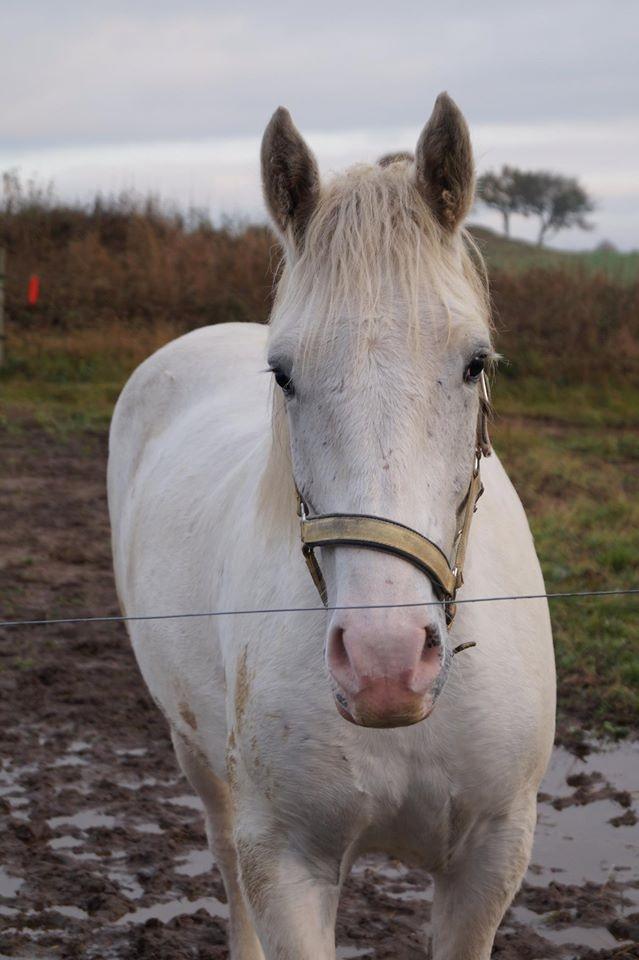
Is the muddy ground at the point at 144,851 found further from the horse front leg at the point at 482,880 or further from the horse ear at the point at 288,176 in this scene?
the horse ear at the point at 288,176

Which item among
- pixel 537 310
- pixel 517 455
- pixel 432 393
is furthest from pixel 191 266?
pixel 432 393

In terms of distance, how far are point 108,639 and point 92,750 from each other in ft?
4.13

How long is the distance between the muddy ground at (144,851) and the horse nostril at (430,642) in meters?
1.67

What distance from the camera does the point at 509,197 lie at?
121 feet

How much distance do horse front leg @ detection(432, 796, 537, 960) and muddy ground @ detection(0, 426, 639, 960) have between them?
0.76m

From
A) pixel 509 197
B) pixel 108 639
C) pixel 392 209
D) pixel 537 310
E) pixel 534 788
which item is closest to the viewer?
pixel 392 209

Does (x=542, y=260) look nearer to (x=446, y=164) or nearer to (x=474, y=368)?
(x=446, y=164)

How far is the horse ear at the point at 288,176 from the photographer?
2.17 meters

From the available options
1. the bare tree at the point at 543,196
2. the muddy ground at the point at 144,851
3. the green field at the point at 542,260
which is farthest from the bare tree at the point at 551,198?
the muddy ground at the point at 144,851

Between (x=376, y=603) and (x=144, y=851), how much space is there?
2.27 metres

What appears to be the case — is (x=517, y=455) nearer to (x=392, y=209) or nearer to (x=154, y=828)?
(x=154, y=828)

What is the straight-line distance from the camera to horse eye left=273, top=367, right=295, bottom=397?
207 centimetres

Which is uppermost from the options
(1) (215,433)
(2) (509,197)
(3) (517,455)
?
(2) (509,197)

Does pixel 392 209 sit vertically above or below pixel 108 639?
above
